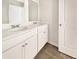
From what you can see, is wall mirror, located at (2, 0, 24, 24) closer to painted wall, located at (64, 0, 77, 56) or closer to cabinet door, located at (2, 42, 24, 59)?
cabinet door, located at (2, 42, 24, 59)

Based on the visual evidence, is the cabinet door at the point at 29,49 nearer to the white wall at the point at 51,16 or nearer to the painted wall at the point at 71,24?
the painted wall at the point at 71,24

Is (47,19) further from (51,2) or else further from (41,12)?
(51,2)

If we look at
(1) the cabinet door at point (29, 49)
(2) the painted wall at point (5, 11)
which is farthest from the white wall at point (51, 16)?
(2) the painted wall at point (5, 11)

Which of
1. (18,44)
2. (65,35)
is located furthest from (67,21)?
(18,44)

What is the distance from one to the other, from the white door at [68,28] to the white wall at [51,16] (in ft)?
2.40

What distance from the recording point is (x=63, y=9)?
10.3 ft

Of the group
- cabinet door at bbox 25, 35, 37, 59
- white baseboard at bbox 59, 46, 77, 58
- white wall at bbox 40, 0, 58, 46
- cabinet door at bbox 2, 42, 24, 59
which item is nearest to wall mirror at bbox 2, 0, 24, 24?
cabinet door at bbox 25, 35, 37, 59

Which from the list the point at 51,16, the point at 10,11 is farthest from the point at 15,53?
the point at 51,16

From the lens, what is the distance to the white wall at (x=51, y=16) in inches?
156

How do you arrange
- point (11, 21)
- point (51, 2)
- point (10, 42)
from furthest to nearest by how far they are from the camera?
point (51, 2) → point (11, 21) → point (10, 42)

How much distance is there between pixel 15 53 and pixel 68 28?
2024mm

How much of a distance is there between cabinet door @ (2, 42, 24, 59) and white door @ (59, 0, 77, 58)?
176 centimetres

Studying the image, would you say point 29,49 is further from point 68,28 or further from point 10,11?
point 68,28

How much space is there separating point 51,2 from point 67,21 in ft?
4.69
